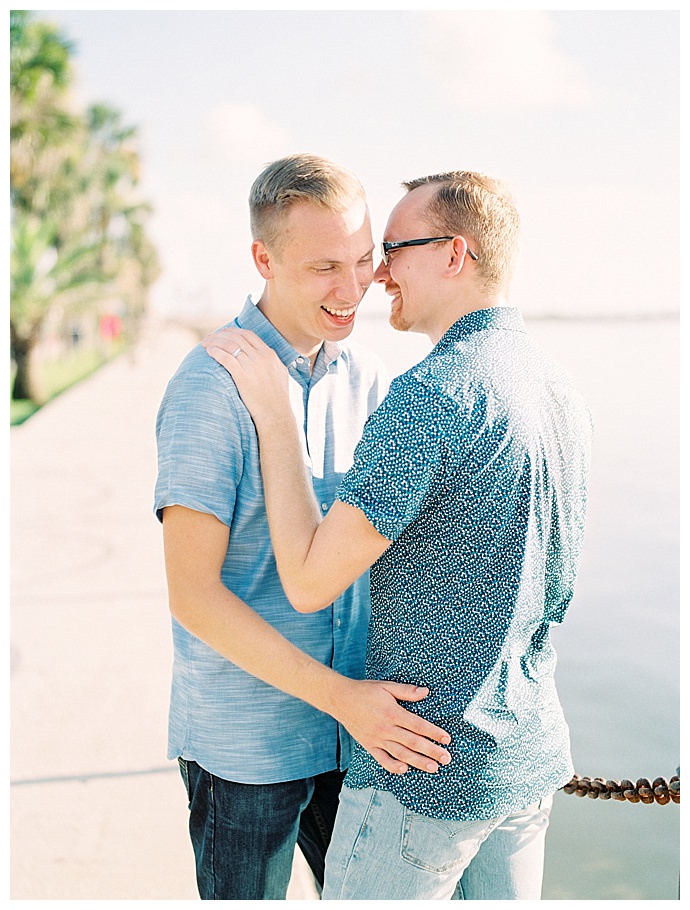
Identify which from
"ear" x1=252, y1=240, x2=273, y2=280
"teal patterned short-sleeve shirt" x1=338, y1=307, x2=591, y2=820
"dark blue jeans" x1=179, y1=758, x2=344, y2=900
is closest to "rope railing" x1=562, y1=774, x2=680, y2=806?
"teal patterned short-sleeve shirt" x1=338, y1=307, x2=591, y2=820

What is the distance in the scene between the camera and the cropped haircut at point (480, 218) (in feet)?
6.18

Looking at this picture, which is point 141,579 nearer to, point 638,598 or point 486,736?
point 638,598

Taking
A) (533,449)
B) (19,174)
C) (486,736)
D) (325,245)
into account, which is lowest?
(486,736)

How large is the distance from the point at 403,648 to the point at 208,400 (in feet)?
2.05

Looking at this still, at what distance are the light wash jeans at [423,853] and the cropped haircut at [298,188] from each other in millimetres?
1179

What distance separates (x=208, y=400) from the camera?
1.98 m

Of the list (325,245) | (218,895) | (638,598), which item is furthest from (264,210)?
(638,598)

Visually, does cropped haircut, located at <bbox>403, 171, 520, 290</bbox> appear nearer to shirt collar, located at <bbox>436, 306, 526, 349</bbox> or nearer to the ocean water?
shirt collar, located at <bbox>436, 306, 526, 349</bbox>

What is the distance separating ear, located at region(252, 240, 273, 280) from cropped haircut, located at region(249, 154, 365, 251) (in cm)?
2

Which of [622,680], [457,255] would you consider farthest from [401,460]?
[622,680]

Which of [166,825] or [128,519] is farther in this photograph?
[128,519]

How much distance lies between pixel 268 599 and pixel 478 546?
22.2 inches

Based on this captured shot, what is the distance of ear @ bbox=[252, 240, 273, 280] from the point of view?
2166 millimetres

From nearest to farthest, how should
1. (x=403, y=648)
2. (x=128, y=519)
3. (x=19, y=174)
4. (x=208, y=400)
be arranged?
(x=403, y=648) → (x=208, y=400) → (x=128, y=519) → (x=19, y=174)
